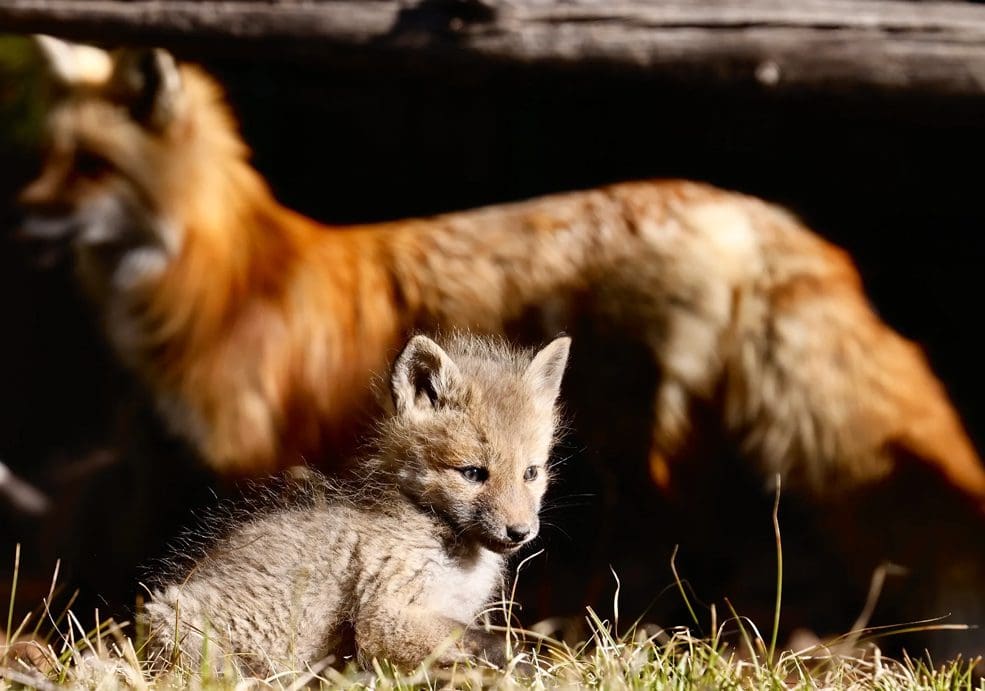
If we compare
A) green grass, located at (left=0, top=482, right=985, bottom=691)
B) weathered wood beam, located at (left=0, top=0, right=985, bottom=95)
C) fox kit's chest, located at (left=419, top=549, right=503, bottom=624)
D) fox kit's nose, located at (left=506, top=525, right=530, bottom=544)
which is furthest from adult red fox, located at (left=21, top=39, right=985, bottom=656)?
fox kit's nose, located at (left=506, top=525, right=530, bottom=544)

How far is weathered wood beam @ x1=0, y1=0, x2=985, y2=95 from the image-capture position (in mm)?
2814

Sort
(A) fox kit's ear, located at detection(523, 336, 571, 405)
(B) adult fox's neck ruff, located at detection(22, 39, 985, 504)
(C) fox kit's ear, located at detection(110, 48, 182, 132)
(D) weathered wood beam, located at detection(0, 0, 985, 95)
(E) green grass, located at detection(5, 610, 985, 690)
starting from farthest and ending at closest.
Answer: (B) adult fox's neck ruff, located at detection(22, 39, 985, 504)
(C) fox kit's ear, located at detection(110, 48, 182, 132)
(D) weathered wood beam, located at detection(0, 0, 985, 95)
(A) fox kit's ear, located at detection(523, 336, 571, 405)
(E) green grass, located at detection(5, 610, 985, 690)

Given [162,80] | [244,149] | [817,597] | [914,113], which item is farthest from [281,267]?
[817,597]

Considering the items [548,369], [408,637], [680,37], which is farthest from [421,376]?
[680,37]

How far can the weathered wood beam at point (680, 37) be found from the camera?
2814mm

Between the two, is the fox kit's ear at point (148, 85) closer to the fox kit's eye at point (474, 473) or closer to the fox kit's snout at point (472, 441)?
the fox kit's snout at point (472, 441)

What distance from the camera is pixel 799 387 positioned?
314 cm

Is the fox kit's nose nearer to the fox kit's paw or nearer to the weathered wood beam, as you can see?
the fox kit's paw

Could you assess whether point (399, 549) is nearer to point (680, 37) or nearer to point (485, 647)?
point (485, 647)

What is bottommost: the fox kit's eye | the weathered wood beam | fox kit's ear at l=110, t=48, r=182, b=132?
the fox kit's eye

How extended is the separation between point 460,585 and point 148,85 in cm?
162

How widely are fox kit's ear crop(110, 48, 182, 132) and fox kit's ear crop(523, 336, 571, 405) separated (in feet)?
4.29

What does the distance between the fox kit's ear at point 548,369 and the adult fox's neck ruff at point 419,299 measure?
0.69 metres

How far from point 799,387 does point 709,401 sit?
0.25 metres
